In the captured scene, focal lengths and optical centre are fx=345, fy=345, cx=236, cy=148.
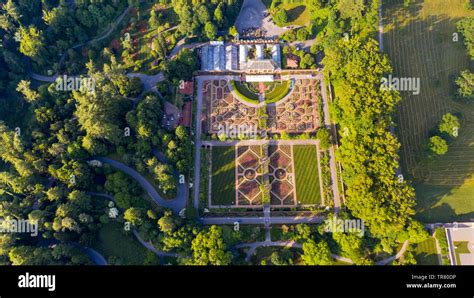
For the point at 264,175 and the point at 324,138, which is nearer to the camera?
the point at 324,138

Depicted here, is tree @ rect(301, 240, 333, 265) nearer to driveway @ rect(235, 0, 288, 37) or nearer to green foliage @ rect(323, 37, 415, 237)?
green foliage @ rect(323, 37, 415, 237)

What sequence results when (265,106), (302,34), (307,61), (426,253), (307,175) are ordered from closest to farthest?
(426,253), (307,175), (265,106), (307,61), (302,34)

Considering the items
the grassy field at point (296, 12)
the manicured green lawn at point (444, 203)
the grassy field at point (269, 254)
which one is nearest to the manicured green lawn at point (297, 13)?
the grassy field at point (296, 12)

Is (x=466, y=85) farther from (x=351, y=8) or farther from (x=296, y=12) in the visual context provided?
(x=296, y=12)

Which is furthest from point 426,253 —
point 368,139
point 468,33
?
point 468,33

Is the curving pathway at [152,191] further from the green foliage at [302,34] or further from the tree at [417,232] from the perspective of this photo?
the green foliage at [302,34]

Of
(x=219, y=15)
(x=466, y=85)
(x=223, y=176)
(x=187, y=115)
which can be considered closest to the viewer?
(x=223, y=176)
